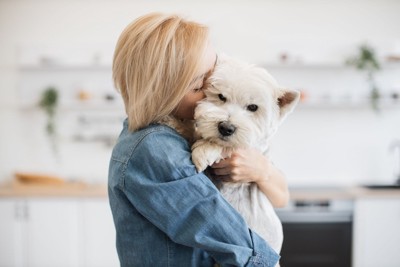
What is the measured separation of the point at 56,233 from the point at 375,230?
2636 mm

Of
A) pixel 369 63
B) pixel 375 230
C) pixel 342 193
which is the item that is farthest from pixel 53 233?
pixel 369 63

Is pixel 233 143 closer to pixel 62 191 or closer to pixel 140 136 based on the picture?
pixel 140 136

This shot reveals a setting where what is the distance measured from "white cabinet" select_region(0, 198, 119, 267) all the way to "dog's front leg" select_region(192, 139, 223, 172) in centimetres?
220

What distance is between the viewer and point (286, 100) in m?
1.14

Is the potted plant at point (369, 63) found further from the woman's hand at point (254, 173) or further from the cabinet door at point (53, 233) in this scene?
the cabinet door at point (53, 233)

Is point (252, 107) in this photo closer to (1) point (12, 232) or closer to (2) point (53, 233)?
(2) point (53, 233)

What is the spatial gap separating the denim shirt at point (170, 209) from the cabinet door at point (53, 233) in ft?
7.43

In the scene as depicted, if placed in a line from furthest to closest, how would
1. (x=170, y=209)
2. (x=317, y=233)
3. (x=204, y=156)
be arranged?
(x=317, y=233), (x=204, y=156), (x=170, y=209)

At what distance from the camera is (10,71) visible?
347 cm

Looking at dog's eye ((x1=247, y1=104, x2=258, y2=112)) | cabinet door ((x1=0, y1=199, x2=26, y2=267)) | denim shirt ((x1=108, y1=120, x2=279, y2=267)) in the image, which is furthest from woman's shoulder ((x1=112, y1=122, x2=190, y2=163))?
cabinet door ((x1=0, y1=199, x2=26, y2=267))

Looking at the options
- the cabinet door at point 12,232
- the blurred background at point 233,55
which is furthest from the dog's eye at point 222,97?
the cabinet door at point 12,232

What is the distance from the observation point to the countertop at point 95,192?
9.77 ft

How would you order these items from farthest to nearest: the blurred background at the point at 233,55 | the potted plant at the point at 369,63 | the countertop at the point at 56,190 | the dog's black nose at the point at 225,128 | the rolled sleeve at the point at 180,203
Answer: the blurred background at the point at 233,55 → the potted plant at the point at 369,63 → the countertop at the point at 56,190 → the dog's black nose at the point at 225,128 → the rolled sleeve at the point at 180,203

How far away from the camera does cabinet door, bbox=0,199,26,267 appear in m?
3.00
